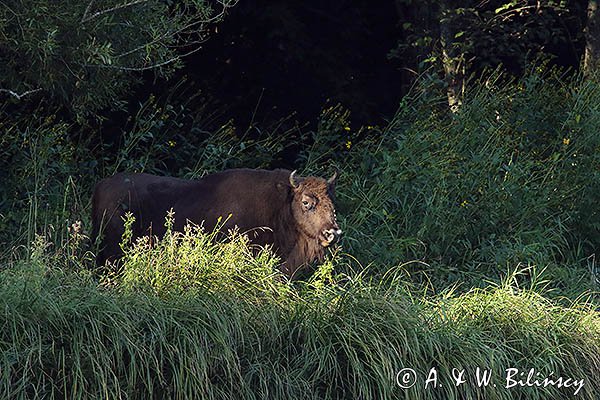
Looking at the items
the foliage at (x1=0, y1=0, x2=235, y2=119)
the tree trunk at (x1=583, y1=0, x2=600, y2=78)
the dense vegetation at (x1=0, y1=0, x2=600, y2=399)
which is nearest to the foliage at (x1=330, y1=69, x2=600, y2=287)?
the dense vegetation at (x1=0, y1=0, x2=600, y2=399)

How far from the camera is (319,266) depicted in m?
7.82

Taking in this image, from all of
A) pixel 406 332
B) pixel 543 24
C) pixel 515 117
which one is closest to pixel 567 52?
pixel 543 24

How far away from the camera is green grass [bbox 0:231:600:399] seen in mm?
6336

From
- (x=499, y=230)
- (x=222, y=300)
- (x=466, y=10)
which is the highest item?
(x=466, y=10)

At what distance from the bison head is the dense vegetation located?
305 mm

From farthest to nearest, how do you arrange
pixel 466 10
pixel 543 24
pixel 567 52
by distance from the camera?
1. pixel 567 52
2. pixel 543 24
3. pixel 466 10

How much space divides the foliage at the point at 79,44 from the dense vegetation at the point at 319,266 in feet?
0.08

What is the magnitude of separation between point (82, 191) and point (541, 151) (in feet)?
14.2

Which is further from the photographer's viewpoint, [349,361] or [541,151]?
[541,151]

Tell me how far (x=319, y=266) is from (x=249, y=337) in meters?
1.19

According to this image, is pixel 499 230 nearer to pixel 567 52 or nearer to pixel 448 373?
pixel 448 373

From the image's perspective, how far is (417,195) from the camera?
33.4ft

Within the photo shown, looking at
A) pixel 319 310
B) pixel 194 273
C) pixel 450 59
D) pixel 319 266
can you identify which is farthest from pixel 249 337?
pixel 450 59

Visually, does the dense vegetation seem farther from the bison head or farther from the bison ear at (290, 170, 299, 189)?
the bison ear at (290, 170, 299, 189)
